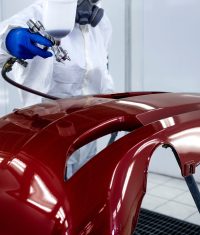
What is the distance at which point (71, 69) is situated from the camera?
145 centimetres

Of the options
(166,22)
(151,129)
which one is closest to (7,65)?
(151,129)

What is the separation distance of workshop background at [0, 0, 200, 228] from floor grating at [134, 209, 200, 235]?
222 millimetres

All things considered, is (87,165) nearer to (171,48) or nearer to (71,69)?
(71,69)

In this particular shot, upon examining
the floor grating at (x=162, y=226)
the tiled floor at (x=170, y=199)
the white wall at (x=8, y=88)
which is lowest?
the tiled floor at (x=170, y=199)

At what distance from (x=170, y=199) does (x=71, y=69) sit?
1165 millimetres

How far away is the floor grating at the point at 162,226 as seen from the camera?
65.2 inches

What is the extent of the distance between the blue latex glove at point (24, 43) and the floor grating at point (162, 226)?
93 centimetres

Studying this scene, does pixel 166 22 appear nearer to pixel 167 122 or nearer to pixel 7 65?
pixel 7 65

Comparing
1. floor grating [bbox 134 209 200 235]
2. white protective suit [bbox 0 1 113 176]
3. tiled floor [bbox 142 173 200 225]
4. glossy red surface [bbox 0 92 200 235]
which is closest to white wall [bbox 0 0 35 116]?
tiled floor [bbox 142 173 200 225]

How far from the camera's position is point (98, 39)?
1624mm


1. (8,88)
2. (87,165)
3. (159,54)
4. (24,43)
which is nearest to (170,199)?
(159,54)

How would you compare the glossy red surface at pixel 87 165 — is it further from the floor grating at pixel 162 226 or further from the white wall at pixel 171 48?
the white wall at pixel 171 48

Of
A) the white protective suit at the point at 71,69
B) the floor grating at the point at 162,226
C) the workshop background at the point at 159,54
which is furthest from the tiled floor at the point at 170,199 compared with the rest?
the white protective suit at the point at 71,69

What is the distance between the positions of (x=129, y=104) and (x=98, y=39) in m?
0.88
